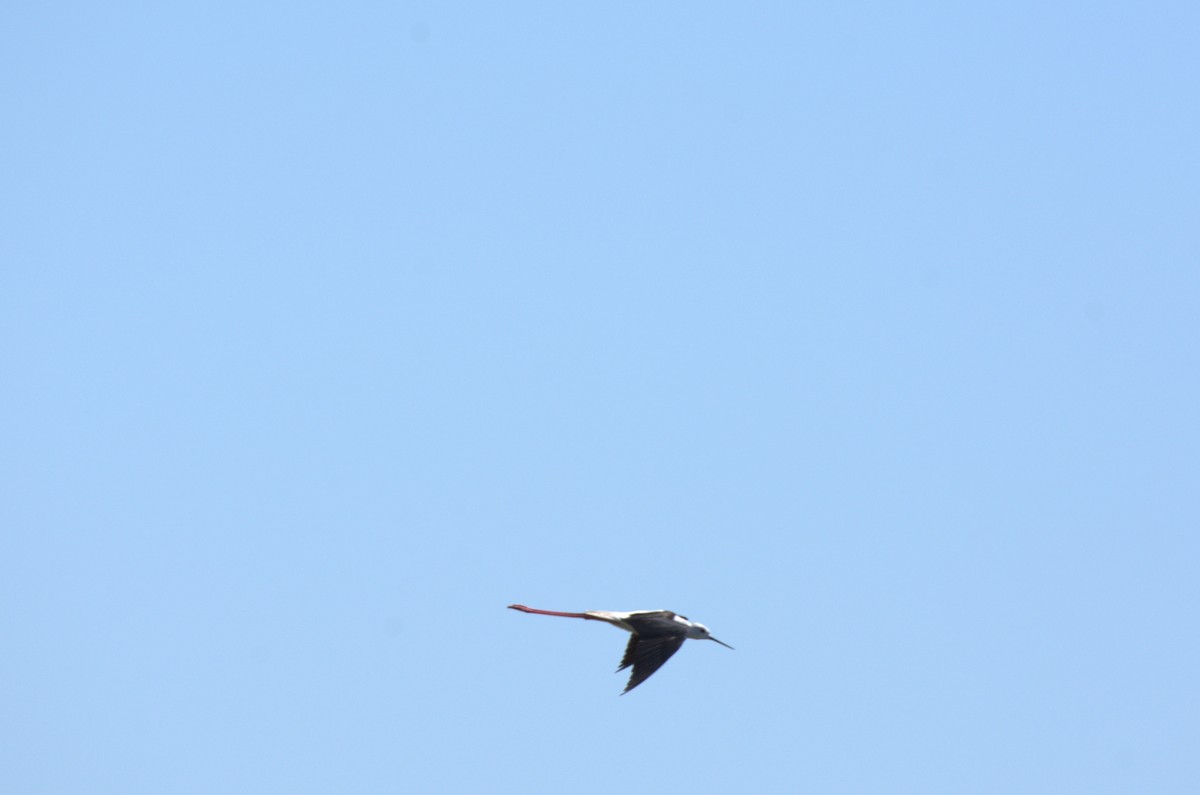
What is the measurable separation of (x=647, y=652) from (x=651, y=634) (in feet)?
1.91

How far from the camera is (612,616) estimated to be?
50.4 metres

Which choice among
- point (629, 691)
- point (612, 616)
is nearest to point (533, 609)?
point (612, 616)

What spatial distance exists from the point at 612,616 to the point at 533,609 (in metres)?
2.92

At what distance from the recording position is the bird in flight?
160 ft

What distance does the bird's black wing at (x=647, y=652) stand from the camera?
1907 inches

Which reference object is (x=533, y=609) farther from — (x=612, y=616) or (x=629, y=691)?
(x=629, y=691)

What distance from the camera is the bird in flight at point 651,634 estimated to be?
1921 inches

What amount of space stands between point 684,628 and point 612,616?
1614 mm

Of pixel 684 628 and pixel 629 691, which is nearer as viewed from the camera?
pixel 629 691

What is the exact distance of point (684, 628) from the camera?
50000 mm

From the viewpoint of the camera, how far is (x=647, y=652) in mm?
49125

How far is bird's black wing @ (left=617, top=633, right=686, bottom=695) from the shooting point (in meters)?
48.4

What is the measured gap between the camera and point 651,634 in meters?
49.6

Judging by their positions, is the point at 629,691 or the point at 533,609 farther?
the point at 533,609
